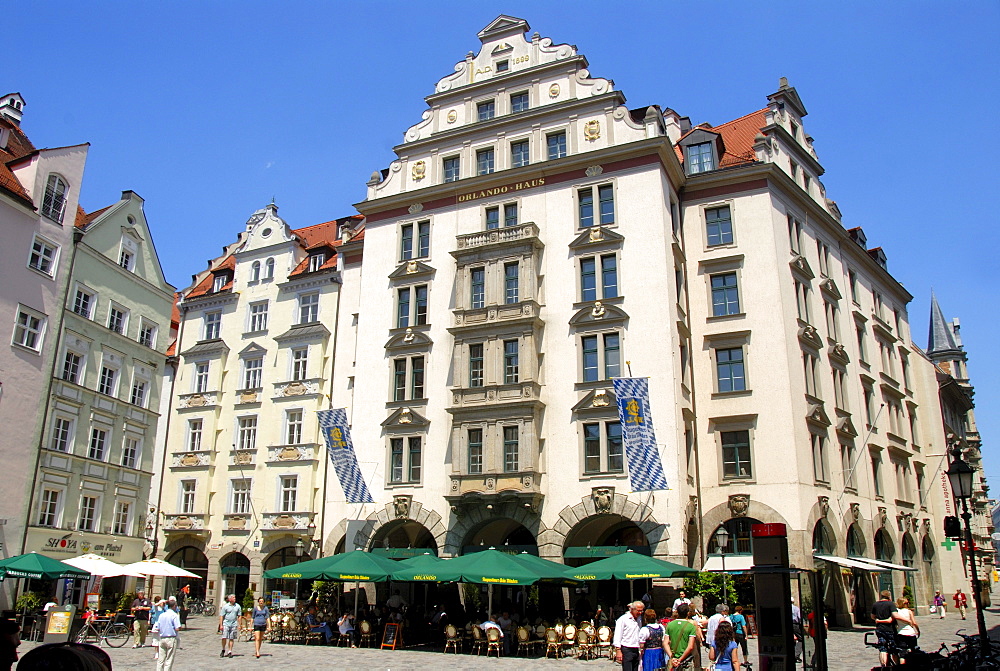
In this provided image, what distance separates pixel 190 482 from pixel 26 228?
17.0 metres

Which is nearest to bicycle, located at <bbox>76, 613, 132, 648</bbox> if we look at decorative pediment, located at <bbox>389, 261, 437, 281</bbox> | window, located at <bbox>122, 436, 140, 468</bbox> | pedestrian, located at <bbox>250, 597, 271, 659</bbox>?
pedestrian, located at <bbox>250, 597, 271, 659</bbox>

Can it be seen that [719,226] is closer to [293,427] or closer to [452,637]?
[452,637]

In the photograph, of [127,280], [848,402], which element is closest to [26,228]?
[127,280]

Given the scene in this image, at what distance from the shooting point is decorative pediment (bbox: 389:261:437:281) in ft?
131

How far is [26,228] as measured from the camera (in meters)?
34.6

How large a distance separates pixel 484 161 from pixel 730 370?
51.2 ft

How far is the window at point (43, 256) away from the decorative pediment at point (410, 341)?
15010 mm

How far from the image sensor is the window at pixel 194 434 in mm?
46281

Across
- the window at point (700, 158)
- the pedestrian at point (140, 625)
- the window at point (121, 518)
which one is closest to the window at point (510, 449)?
the pedestrian at point (140, 625)

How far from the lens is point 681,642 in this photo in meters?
15.2

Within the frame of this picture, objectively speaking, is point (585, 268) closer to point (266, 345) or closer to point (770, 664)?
point (266, 345)

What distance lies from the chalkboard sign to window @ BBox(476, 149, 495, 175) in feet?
72.0

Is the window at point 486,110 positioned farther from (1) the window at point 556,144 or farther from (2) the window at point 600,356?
(2) the window at point 600,356

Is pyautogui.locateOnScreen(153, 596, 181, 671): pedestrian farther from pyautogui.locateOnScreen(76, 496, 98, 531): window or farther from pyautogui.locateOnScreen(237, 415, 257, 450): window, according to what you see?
pyautogui.locateOnScreen(237, 415, 257, 450): window
